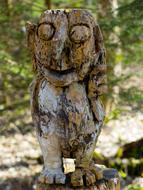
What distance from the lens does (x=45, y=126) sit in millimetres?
2814

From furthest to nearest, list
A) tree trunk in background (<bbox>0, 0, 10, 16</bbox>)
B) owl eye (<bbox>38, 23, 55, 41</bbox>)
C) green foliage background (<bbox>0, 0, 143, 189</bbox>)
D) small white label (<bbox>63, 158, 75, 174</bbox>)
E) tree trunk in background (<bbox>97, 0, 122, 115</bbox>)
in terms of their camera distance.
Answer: tree trunk in background (<bbox>97, 0, 122, 115</bbox>) → tree trunk in background (<bbox>0, 0, 10, 16</bbox>) → green foliage background (<bbox>0, 0, 143, 189</bbox>) → small white label (<bbox>63, 158, 75, 174</bbox>) → owl eye (<bbox>38, 23, 55, 41</bbox>)

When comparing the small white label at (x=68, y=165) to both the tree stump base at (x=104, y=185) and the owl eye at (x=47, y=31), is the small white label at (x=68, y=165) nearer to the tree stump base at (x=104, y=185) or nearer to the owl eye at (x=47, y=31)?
the tree stump base at (x=104, y=185)

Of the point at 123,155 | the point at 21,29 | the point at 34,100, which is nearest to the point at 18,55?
the point at 21,29

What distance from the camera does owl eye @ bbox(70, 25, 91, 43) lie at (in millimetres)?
2658

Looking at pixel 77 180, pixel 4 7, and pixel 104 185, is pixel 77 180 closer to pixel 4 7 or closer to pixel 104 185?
pixel 104 185

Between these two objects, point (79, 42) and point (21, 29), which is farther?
point (21, 29)

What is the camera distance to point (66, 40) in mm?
2688

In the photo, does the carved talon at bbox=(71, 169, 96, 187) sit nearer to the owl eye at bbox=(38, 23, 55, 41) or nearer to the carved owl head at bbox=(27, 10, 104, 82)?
the carved owl head at bbox=(27, 10, 104, 82)

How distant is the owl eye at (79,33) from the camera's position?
2658mm

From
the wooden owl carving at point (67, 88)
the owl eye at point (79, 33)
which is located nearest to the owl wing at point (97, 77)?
the wooden owl carving at point (67, 88)

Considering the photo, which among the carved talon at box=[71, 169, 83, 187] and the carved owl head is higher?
the carved owl head

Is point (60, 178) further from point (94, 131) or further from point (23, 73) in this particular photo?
point (23, 73)

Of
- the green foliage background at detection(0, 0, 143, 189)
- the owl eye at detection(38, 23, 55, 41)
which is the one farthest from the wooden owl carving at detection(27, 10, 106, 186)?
the green foliage background at detection(0, 0, 143, 189)

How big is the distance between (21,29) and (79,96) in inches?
190
